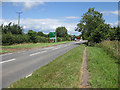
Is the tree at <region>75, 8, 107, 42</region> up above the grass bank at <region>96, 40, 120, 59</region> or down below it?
above

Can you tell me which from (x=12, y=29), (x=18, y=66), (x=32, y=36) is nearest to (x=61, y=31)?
(x=32, y=36)

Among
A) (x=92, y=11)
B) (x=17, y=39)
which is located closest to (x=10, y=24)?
(x=17, y=39)

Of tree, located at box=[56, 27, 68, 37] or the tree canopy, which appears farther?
tree, located at box=[56, 27, 68, 37]

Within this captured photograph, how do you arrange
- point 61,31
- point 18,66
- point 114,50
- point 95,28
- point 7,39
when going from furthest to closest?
point 61,31
point 95,28
point 7,39
point 114,50
point 18,66

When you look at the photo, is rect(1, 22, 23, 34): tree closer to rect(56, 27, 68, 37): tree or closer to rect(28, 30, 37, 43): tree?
A: rect(28, 30, 37, 43): tree

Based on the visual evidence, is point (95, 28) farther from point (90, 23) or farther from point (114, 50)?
point (114, 50)

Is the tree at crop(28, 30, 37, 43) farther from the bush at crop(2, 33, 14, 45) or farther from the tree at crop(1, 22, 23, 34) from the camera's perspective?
the bush at crop(2, 33, 14, 45)

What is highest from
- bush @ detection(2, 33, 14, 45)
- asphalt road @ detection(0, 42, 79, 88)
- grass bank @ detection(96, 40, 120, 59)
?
bush @ detection(2, 33, 14, 45)

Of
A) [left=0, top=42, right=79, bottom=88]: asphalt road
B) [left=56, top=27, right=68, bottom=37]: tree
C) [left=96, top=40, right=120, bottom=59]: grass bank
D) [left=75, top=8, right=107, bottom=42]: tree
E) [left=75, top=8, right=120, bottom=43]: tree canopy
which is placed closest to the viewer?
[left=0, top=42, right=79, bottom=88]: asphalt road

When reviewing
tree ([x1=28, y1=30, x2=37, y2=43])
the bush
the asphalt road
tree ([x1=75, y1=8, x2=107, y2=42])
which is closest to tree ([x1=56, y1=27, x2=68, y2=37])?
tree ([x1=75, y1=8, x2=107, y2=42])

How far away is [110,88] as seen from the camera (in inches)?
168

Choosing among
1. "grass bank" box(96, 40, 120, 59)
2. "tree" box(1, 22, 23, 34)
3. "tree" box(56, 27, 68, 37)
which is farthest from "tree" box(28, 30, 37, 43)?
"tree" box(56, 27, 68, 37)

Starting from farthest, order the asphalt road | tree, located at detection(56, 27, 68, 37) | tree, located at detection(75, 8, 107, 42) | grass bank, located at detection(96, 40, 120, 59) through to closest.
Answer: tree, located at detection(56, 27, 68, 37) < tree, located at detection(75, 8, 107, 42) < grass bank, located at detection(96, 40, 120, 59) < the asphalt road

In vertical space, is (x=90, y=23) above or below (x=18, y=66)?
above
